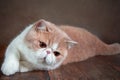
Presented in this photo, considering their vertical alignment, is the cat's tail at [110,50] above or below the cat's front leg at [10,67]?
below

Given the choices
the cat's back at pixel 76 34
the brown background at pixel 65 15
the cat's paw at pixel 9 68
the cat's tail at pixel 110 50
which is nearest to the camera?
the cat's paw at pixel 9 68

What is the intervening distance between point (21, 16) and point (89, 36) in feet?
2.53

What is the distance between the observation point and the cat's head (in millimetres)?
1262

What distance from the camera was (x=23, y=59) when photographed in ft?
4.53

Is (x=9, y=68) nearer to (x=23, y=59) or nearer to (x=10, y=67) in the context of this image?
(x=10, y=67)

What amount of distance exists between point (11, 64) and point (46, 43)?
0.78ft

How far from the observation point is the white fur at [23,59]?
1.25 m

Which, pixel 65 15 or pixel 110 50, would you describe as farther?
pixel 65 15

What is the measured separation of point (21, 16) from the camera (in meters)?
2.27

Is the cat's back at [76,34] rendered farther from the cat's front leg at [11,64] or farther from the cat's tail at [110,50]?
the cat's front leg at [11,64]

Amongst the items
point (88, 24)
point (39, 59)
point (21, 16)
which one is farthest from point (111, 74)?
point (21, 16)

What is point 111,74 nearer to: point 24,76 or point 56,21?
point 24,76

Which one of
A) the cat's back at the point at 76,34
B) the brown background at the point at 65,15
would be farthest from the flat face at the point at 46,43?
the brown background at the point at 65,15

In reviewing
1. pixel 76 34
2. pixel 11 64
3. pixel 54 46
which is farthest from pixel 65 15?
pixel 11 64
